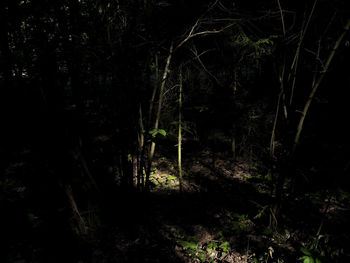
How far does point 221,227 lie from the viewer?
4383 millimetres

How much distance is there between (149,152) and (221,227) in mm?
2182

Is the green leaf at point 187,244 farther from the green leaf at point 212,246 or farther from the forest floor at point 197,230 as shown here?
the green leaf at point 212,246

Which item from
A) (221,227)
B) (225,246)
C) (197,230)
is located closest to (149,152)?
(197,230)

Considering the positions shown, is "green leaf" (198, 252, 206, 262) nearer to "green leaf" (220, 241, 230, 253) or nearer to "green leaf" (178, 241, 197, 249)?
"green leaf" (178, 241, 197, 249)

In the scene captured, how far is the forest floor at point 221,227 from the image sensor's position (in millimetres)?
Answer: 3607

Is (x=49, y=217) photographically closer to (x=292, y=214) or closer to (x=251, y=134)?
(x=292, y=214)

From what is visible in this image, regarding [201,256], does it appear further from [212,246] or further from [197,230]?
[197,230]

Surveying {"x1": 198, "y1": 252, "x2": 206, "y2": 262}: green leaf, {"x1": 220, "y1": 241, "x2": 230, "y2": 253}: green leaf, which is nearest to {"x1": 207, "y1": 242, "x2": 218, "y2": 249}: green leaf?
{"x1": 220, "y1": 241, "x2": 230, "y2": 253}: green leaf

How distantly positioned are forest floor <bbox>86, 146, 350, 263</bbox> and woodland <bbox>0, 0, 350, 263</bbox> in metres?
0.03

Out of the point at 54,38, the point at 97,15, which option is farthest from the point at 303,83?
the point at 54,38

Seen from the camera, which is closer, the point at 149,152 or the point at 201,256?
the point at 201,256

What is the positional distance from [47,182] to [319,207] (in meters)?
6.58

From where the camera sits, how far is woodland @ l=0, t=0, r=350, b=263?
10.6 ft

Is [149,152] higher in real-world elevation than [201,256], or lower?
higher
